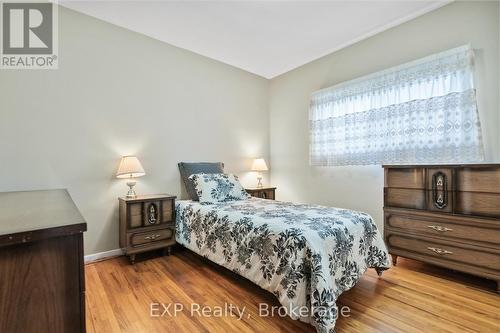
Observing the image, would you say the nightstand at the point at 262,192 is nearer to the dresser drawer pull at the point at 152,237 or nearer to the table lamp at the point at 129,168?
the dresser drawer pull at the point at 152,237

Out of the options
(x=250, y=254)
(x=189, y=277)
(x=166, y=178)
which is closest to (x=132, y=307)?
(x=189, y=277)

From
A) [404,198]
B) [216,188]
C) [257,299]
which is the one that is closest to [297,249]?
[257,299]

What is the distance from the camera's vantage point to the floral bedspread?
151 centimetres

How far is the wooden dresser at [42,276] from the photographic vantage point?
0.71 metres

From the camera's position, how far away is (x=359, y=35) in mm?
2996

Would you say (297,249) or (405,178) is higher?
(405,178)

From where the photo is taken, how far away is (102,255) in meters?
2.76

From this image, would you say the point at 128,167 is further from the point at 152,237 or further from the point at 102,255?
the point at 102,255

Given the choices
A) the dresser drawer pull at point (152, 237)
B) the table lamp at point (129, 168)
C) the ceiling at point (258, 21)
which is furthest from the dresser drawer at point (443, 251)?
the table lamp at point (129, 168)

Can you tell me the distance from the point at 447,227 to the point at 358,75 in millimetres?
1957

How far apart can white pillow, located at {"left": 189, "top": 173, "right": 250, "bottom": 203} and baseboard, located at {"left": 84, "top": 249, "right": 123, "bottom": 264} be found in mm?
1122

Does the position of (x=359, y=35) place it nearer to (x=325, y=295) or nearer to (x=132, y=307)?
(x=325, y=295)

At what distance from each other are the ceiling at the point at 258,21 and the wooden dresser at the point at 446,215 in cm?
161

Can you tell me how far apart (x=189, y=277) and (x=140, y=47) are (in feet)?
8.73
